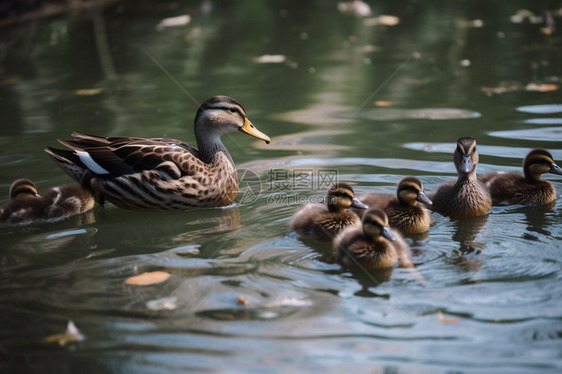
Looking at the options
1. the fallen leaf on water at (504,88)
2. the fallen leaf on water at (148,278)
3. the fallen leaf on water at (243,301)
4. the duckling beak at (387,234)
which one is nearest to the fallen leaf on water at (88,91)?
the fallen leaf on water at (504,88)

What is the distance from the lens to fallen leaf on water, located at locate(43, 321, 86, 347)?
3.92 m

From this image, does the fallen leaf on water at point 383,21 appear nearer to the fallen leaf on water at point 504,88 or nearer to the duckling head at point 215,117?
the fallen leaf on water at point 504,88

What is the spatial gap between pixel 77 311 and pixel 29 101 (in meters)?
5.87

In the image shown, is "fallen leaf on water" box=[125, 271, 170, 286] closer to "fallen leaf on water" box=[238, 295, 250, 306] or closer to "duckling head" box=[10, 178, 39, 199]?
"fallen leaf on water" box=[238, 295, 250, 306]

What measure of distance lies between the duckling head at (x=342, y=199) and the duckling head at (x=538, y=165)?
1.54 metres

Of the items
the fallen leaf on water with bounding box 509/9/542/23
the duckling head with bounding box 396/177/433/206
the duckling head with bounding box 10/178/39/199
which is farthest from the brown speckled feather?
the fallen leaf on water with bounding box 509/9/542/23

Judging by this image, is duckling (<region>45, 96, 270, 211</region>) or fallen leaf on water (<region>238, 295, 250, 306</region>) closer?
fallen leaf on water (<region>238, 295, 250, 306</region>)

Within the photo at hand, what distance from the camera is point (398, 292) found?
4340 mm

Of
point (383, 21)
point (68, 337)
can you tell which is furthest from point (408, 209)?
point (383, 21)

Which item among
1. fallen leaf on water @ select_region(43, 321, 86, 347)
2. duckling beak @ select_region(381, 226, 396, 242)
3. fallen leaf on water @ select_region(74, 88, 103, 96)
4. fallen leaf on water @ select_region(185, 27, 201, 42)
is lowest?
fallen leaf on water @ select_region(43, 321, 86, 347)

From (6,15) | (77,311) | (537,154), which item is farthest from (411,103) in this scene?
(6,15)

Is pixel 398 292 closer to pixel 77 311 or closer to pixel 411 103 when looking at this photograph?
pixel 77 311

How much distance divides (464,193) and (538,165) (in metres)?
0.74

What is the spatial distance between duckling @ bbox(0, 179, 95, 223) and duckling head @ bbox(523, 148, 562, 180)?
368 centimetres
